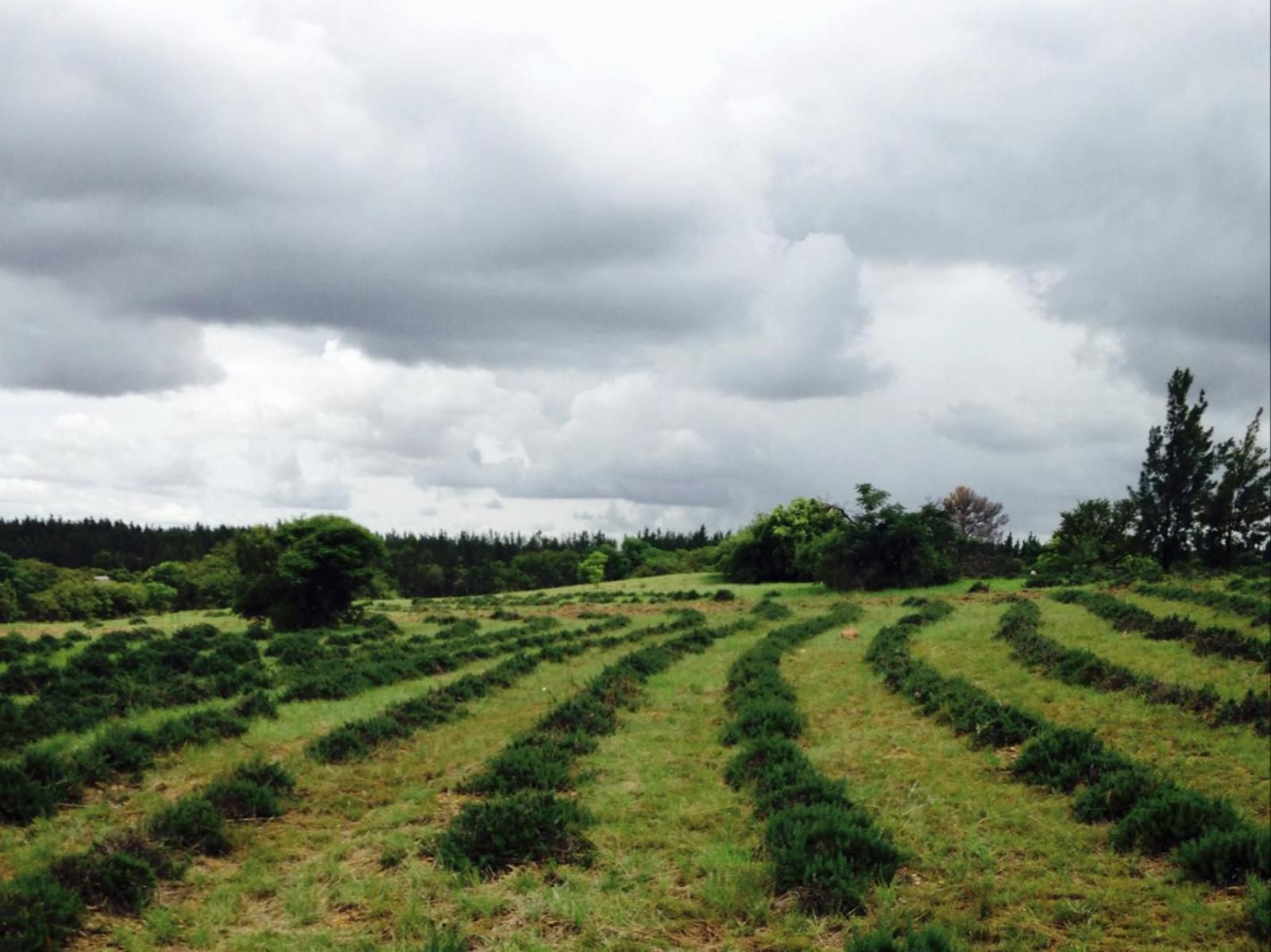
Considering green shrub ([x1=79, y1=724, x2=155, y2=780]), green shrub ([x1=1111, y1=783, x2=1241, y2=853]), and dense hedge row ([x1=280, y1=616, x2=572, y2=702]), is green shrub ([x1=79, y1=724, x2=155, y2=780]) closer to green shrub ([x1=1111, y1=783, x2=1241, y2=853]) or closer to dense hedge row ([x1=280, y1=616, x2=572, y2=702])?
dense hedge row ([x1=280, y1=616, x2=572, y2=702])

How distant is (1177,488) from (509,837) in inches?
2848

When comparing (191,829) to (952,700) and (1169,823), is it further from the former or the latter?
(952,700)

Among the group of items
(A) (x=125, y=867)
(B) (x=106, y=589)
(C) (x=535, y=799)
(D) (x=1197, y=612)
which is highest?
(D) (x=1197, y=612)

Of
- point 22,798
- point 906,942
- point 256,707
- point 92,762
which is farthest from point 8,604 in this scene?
point 906,942

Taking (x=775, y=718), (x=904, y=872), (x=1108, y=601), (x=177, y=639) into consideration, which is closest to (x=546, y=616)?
(x=177, y=639)

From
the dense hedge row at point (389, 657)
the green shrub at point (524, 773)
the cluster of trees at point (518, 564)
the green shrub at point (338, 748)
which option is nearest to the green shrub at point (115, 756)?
the green shrub at point (338, 748)

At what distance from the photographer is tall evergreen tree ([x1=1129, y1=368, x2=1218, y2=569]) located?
66.6 m

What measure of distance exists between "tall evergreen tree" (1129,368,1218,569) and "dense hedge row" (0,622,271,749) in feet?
215

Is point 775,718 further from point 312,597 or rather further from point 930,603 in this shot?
point 312,597

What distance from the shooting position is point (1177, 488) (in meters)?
67.1

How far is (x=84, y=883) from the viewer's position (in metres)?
7.91

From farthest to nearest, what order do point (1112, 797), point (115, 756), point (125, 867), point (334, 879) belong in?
point (115, 756) → point (1112, 797) → point (334, 879) → point (125, 867)

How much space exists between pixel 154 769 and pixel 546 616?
27.4 meters

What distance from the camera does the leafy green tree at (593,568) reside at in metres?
122
